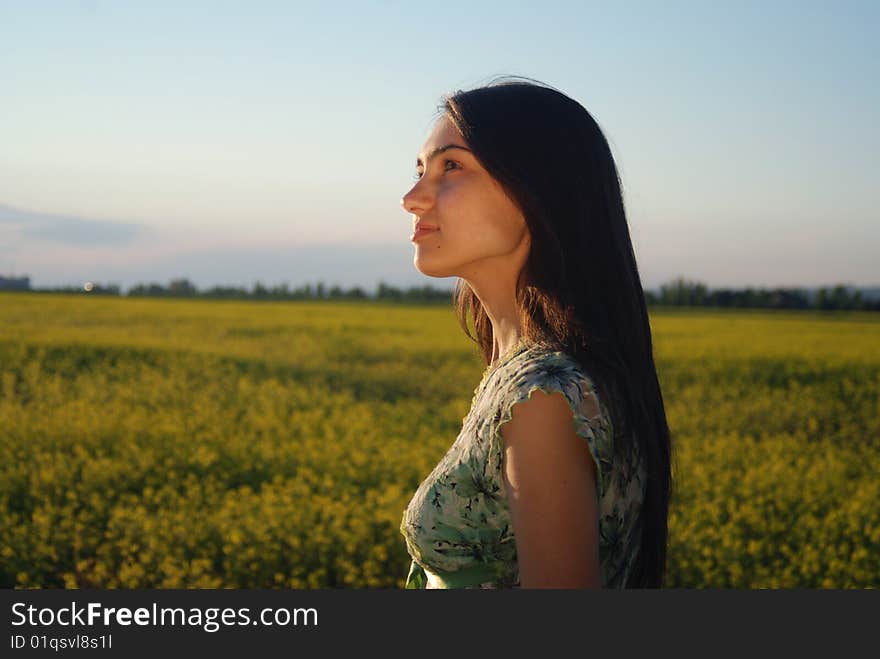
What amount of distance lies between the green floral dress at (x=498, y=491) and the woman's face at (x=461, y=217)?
0.15 metres

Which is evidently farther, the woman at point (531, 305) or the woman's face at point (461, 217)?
the woman's face at point (461, 217)

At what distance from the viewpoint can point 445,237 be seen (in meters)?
1.38

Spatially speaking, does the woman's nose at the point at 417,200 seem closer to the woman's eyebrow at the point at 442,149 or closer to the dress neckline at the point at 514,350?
the woman's eyebrow at the point at 442,149

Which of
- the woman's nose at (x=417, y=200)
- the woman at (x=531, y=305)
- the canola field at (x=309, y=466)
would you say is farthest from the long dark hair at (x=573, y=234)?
the canola field at (x=309, y=466)

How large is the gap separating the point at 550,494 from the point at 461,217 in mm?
477

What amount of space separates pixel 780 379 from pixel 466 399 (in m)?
4.22

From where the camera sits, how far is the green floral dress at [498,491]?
1.20m

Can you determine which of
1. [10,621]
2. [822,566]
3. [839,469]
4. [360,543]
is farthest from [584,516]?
[839,469]

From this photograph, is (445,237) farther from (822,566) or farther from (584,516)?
(822,566)

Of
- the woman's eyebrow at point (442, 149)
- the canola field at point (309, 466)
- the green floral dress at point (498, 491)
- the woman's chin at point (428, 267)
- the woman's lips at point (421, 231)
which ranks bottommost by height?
the canola field at point (309, 466)

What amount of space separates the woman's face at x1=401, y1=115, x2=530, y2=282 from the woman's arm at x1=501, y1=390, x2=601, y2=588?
31 cm

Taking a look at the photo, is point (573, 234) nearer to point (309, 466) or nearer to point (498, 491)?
point (498, 491)

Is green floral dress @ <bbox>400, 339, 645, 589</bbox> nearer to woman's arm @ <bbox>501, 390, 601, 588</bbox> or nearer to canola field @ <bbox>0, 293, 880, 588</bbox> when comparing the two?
woman's arm @ <bbox>501, 390, 601, 588</bbox>

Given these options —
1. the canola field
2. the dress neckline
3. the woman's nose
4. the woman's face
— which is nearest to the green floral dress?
the dress neckline
